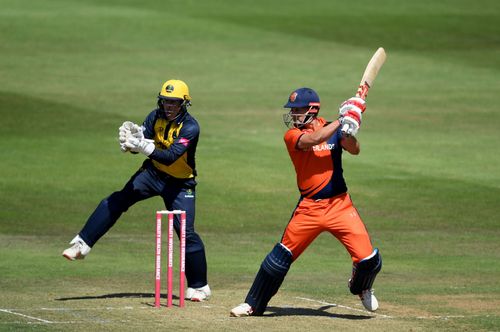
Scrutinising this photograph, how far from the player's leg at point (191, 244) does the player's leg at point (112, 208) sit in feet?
0.68

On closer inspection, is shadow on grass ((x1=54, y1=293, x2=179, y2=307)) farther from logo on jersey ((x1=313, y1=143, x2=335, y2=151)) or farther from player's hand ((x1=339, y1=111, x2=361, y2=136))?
player's hand ((x1=339, y1=111, x2=361, y2=136))

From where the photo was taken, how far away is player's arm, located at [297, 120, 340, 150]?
1277 cm

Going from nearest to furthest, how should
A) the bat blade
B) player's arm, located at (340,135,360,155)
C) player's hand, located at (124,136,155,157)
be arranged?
player's arm, located at (340,135,360,155) → the bat blade → player's hand, located at (124,136,155,157)

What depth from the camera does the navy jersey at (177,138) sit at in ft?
47.1

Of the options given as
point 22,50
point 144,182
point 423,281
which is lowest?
point 423,281

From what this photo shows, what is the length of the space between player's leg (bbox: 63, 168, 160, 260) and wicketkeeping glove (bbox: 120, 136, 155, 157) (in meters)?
0.76

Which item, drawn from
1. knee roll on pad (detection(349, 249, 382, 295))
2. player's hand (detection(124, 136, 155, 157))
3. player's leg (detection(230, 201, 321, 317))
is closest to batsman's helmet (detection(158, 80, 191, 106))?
player's hand (detection(124, 136, 155, 157))

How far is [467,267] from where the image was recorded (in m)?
17.6

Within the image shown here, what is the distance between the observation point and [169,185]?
14.6 meters

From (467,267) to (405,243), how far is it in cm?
219

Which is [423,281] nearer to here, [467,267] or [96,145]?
[467,267]

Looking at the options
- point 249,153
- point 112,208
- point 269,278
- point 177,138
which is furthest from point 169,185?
point 249,153

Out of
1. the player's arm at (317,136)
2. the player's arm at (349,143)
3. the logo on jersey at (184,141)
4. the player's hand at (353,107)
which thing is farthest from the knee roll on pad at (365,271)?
the logo on jersey at (184,141)

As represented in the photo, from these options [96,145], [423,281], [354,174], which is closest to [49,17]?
[96,145]
